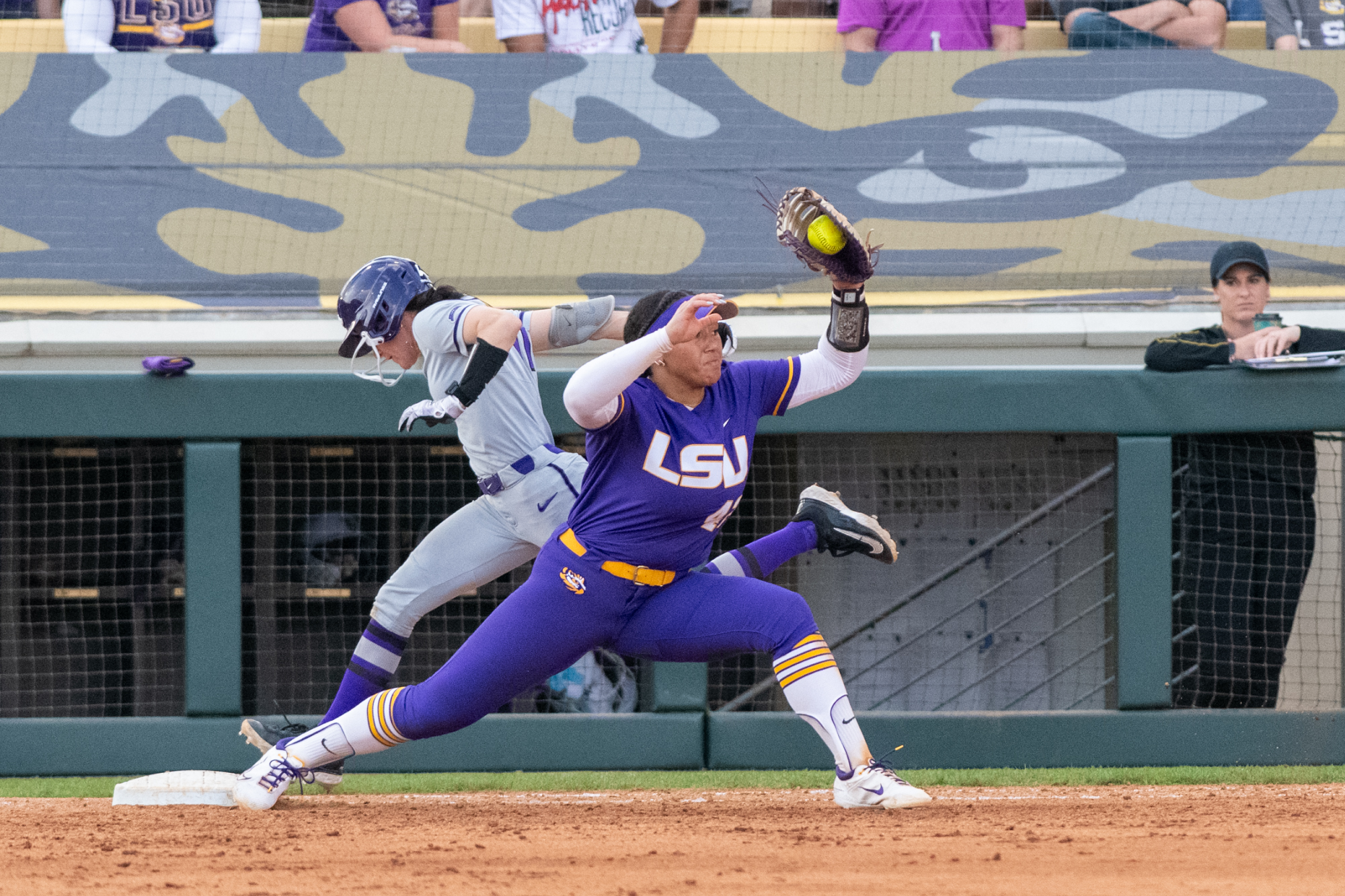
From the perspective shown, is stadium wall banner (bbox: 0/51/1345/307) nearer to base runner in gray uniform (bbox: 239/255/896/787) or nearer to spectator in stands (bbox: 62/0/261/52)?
spectator in stands (bbox: 62/0/261/52)

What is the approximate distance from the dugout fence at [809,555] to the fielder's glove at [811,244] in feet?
5.83

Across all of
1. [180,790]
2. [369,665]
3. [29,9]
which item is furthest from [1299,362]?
[29,9]

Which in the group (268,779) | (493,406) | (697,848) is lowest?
(268,779)

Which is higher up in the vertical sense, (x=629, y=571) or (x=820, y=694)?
(x=629, y=571)

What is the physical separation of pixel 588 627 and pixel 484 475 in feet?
2.80

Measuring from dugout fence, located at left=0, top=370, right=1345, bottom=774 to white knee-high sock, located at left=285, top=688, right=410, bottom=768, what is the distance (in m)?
1.48

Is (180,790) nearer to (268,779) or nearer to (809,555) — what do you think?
(268,779)

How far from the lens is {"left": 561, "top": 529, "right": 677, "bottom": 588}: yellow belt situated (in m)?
3.59

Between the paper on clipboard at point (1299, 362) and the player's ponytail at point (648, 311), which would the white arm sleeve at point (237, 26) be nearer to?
the player's ponytail at point (648, 311)

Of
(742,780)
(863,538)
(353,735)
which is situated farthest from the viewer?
(742,780)

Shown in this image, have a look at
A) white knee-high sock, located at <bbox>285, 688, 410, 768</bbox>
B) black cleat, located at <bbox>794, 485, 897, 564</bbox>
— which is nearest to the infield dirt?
white knee-high sock, located at <bbox>285, 688, 410, 768</bbox>

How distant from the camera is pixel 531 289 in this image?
616 centimetres

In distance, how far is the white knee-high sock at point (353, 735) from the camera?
12.4 feet

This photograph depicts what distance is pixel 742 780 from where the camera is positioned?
5160 mm
